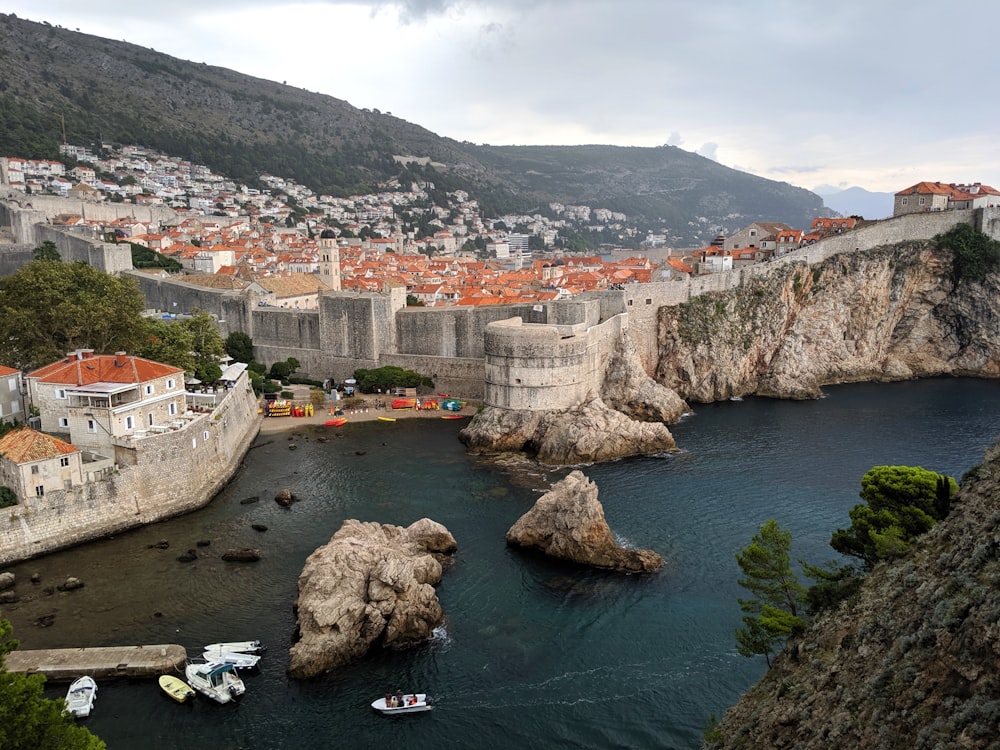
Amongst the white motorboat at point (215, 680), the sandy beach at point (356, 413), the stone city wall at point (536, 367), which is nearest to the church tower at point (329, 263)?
the sandy beach at point (356, 413)

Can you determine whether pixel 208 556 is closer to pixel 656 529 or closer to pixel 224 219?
pixel 656 529

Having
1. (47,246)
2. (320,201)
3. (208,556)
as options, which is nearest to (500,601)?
(208,556)

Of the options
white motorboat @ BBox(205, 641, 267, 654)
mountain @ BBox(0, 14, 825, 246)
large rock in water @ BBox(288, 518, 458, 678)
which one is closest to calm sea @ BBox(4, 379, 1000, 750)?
white motorboat @ BBox(205, 641, 267, 654)

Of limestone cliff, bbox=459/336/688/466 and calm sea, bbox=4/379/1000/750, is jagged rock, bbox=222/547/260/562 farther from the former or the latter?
limestone cliff, bbox=459/336/688/466

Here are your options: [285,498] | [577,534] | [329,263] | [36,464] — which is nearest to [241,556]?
[285,498]

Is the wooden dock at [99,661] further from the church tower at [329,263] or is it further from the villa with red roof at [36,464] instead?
the church tower at [329,263]

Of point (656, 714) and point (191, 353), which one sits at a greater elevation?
point (191, 353)
